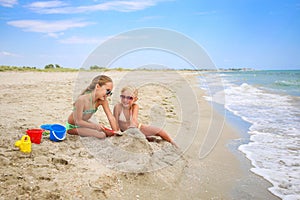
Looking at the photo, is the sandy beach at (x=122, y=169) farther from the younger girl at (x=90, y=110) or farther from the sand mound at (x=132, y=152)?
the younger girl at (x=90, y=110)

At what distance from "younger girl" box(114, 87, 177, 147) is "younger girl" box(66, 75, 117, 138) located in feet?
0.51

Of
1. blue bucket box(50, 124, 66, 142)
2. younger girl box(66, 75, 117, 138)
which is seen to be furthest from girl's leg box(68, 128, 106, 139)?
blue bucket box(50, 124, 66, 142)

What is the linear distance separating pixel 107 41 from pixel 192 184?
3.30 meters

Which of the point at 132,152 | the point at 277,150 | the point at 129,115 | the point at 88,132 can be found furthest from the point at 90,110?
the point at 277,150

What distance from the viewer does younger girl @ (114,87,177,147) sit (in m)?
4.09

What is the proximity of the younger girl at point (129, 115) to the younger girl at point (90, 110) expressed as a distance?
16 cm

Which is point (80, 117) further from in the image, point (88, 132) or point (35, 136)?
point (35, 136)

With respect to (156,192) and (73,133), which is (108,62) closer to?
(73,133)

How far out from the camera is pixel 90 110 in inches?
167

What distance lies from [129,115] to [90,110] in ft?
2.08

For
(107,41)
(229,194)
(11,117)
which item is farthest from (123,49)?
(229,194)

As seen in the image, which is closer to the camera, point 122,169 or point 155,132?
point 122,169

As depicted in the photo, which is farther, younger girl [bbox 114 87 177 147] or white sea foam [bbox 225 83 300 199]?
younger girl [bbox 114 87 177 147]

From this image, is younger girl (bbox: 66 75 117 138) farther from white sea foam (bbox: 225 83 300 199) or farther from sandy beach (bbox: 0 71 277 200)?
white sea foam (bbox: 225 83 300 199)
